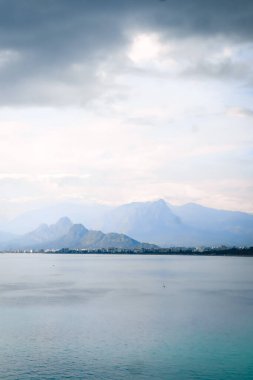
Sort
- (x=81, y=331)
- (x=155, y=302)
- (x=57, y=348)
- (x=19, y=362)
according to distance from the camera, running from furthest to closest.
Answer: (x=155, y=302) → (x=81, y=331) → (x=57, y=348) → (x=19, y=362)

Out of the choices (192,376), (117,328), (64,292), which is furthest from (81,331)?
(64,292)

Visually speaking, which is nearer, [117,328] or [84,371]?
[84,371]

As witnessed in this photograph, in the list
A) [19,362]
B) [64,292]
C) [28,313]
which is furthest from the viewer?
[64,292]

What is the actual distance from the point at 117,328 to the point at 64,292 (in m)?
39.7

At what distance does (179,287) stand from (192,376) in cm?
6897

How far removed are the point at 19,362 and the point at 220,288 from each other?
7081cm

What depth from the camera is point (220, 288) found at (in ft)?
334

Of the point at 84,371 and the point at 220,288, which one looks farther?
the point at 220,288

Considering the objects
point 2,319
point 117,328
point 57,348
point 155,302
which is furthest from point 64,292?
point 57,348

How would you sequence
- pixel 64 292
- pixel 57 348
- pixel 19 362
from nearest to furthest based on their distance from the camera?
pixel 19 362, pixel 57 348, pixel 64 292

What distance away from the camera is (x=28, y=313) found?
62844 mm

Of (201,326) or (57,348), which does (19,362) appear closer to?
(57,348)

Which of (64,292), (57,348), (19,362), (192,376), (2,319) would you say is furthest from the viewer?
(64,292)

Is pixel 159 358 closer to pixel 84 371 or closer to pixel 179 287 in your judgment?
pixel 84 371
